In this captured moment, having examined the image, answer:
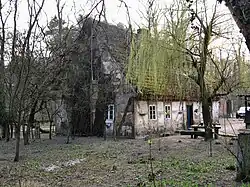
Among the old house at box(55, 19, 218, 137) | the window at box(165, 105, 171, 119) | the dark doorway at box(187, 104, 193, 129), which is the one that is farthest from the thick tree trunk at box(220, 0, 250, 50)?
the dark doorway at box(187, 104, 193, 129)

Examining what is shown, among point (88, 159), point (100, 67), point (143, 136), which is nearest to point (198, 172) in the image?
point (88, 159)

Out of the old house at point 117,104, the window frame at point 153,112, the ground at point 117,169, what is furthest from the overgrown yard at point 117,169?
the window frame at point 153,112

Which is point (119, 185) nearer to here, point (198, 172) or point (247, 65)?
point (198, 172)

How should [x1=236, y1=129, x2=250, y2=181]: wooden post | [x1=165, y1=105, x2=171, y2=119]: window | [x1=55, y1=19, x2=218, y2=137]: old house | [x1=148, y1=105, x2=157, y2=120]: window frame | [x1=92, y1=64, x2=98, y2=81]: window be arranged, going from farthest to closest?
[x1=165, y1=105, x2=171, y2=119]: window → [x1=92, y1=64, x2=98, y2=81]: window → [x1=148, y1=105, x2=157, y2=120]: window frame → [x1=55, y1=19, x2=218, y2=137]: old house → [x1=236, y1=129, x2=250, y2=181]: wooden post

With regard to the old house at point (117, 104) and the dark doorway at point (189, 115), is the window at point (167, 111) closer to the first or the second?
the old house at point (117, 104)

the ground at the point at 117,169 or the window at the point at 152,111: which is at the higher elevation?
the window at the point at 152,111

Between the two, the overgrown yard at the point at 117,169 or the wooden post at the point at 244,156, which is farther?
A: the overgrown yard at the point at 117,169

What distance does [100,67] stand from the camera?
20.6 metres

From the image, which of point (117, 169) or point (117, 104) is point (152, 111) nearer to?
point (117, 104)

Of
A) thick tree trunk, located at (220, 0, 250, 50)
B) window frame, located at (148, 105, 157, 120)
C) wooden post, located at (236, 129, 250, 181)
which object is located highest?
thick tree trunk, located at (220, 0, 250, 50)

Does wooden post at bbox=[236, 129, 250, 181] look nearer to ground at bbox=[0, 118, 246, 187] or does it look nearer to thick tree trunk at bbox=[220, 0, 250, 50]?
ground at bbox=[0, 118, 246, 187]

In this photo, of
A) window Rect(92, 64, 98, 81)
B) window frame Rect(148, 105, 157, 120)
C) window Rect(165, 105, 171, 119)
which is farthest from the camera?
window Rect(165, 105, 171, 119)

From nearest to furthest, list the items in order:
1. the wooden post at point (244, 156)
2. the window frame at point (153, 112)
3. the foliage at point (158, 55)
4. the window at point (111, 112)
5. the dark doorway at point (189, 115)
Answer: the wooden post at point (244, 156) → the foliage at point (158, 55) → the window frame at point (153, 112) → the window at point (111, 112) → the dark doorway at point (189, 115)

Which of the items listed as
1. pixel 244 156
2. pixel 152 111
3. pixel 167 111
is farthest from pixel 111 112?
pixel 244 156
